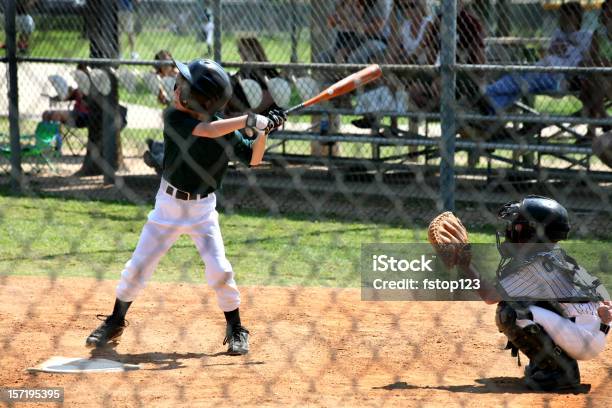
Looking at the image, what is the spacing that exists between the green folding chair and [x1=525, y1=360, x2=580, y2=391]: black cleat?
7.50 m

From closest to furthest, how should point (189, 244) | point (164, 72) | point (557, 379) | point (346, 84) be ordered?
point (557, 379) < point (346, 84) < point (189, 244) < point (164, 72)

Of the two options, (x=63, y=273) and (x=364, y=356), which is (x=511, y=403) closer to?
(x=364, y=356)

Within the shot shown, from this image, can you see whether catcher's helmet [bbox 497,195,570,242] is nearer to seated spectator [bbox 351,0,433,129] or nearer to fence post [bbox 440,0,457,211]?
fence post [bbox 440,0,457,211]

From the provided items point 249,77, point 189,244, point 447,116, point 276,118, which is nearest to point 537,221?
point 276,118

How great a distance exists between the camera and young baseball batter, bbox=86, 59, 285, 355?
463 cm

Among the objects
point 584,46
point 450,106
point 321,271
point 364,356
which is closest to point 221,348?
point 364,356

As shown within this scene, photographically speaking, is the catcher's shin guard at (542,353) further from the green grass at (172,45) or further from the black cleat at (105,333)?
the green grass at (172,45)

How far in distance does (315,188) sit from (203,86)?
16.9 ft

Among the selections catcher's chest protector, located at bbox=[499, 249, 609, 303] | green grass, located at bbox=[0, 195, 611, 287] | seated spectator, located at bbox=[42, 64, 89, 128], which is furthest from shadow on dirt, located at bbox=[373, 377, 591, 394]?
seated spectator, located at bbox=[42, 64, 89, 128]

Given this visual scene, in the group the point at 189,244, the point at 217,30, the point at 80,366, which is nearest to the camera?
the point at 80,366

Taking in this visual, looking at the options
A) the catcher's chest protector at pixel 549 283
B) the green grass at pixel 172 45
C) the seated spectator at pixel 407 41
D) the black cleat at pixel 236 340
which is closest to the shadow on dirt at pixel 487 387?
the catcher's chest protector at pixel 549 283

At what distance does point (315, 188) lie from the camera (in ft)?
31.9

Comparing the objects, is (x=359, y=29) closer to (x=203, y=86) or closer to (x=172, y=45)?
(x=203, y=86)

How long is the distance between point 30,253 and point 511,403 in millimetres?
4326
